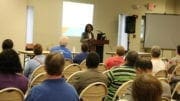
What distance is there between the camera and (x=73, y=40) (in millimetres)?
12484

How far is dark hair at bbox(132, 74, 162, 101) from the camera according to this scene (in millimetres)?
2064

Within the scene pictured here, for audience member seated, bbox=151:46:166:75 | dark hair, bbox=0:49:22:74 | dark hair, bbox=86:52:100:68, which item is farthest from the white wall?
dark hair, bbox=0:49:22:74

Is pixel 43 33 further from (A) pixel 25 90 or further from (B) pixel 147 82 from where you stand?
(B) pixel 147 82

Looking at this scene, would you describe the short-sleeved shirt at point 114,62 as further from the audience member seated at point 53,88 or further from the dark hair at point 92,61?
the audience member seated at point 53,88

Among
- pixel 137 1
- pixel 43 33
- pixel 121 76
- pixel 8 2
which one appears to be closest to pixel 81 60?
pixel 121 76

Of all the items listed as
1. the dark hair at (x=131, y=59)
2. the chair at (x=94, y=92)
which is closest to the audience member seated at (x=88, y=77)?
the chair at (x=94, y=92)

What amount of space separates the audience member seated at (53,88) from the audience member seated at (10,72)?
32.0 inches

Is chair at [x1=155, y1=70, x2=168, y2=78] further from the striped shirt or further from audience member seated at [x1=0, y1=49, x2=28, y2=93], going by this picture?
audience member seated at [x1=0, y1=49, x2=28, y2=93]

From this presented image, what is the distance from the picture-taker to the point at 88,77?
4500mm

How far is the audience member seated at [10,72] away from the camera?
12.4 ft

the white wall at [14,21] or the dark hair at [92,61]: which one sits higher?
the white wall at [14,21]

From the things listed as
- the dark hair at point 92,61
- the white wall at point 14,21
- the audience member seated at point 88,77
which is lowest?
the audience member seated at point 88,77

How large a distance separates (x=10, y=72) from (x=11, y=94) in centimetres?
51

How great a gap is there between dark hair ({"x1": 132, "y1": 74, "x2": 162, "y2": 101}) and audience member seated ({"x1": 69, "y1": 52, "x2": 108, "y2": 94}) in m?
2.38
